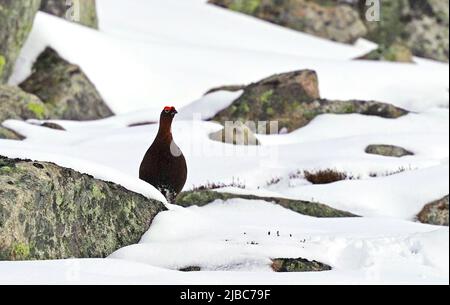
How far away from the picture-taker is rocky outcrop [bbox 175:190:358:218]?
35.2 ft

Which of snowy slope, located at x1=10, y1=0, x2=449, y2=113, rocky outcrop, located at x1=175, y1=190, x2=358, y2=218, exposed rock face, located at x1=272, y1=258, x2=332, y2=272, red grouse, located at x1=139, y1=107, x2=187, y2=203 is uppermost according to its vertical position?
red grouse, located at x1=139, y1=107, x2=187, y2=203

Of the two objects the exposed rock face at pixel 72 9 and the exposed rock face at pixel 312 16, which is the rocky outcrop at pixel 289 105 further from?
the exposed rock face at pixel 312 16

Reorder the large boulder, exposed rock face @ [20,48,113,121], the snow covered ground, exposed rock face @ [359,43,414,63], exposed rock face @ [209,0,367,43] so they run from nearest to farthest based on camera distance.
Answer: the snow covered ground, the large boulder, exposed rock face @ [20,48,113,121], exposed rock face @ [359,43,414,63], exposed rock face @ [209,0,367,43]

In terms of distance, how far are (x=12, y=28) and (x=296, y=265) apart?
53.4 ft

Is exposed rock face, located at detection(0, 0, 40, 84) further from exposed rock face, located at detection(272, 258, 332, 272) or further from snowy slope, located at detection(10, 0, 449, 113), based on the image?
exposed rock face, located at detection(272, 258, 332, 272)

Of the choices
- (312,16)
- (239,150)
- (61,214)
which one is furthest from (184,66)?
(61,214)

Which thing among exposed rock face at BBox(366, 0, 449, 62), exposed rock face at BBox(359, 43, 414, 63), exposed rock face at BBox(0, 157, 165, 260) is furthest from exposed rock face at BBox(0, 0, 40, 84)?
exposed rock face at BBox(366, 0, 449, 62)

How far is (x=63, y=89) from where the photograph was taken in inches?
875

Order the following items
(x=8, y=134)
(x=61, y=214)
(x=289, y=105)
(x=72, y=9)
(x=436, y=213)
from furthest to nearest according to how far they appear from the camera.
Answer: (x=72, y=9) < (x=289, y=105) < (x=8, y=134) < (x=436, y=213) < (x=61, y=214)

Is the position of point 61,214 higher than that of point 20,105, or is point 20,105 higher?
point 61,214

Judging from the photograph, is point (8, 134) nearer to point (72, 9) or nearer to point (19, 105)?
point (19, 105)

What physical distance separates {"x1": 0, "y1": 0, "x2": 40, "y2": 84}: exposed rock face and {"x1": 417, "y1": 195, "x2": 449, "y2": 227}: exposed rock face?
12.6 meters

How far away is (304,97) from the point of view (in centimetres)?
2089
